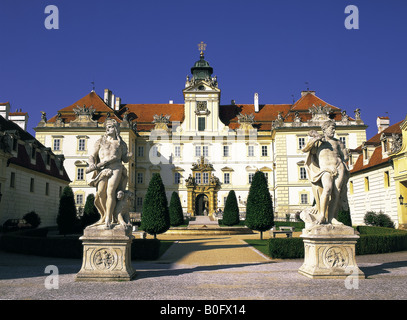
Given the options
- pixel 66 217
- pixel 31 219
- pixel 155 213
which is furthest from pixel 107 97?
pixel 155 213

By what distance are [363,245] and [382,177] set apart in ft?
39.5

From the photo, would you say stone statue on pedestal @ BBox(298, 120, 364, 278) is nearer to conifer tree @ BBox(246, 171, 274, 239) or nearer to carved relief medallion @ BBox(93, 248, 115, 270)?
carved relief medallion @ BBox(93, 248, 115, 270)

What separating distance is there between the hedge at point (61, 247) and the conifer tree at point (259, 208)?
905 centimetres

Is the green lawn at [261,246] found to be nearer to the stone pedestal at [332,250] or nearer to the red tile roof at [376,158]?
the stone pedestal at [332,250]

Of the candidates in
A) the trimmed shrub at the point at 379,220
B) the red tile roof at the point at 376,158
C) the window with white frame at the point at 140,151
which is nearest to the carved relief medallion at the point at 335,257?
the trimmed shrub at the point at 379,220

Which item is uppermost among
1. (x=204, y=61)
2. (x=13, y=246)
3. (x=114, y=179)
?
(x=204, y=61)

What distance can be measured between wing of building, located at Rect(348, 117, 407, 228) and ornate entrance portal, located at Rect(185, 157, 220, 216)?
57.6 feet

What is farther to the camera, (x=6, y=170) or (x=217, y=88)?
(x=217, y=88)

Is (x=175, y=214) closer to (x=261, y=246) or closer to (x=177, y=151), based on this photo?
(x=261, y=246)

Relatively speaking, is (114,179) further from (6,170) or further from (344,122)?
(344,122)

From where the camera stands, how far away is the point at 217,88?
149 feet

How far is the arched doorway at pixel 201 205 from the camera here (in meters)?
44.8
